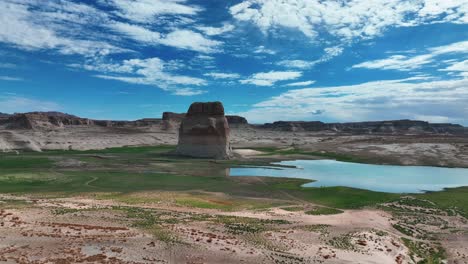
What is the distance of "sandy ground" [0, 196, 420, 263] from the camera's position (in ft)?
61.5

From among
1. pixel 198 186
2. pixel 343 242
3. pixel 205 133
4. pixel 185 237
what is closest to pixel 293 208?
pixel 343 242

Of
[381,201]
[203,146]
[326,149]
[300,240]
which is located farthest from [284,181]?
[326,149]

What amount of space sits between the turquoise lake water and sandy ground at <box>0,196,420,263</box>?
22075 millimetres

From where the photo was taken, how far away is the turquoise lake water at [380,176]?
4891 cm

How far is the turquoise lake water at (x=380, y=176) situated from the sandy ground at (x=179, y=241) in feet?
72.4

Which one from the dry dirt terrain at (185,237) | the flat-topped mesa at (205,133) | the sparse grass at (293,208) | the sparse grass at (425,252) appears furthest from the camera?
the flat-topped mesa at (205,133)

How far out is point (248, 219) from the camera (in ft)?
92.2

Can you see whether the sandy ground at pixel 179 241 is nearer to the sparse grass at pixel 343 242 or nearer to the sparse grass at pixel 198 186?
the sparse grass at pixel 343 242

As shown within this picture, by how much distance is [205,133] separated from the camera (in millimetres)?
81812

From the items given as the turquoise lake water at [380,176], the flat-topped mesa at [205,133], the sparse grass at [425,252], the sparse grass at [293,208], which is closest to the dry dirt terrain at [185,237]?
the sparse grass at [425,252]

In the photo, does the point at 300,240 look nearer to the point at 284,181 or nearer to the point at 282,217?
the point at 282,217

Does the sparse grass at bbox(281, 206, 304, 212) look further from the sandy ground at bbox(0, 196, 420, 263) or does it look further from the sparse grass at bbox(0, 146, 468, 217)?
the sandy ground at bbox(0, 196, 420, 263)

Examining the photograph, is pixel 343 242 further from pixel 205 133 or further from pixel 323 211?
pixel 205 133

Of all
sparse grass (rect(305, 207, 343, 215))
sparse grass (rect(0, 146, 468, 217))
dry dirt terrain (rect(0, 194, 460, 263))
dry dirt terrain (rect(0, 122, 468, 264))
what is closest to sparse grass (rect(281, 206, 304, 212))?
dry dirt terrain (rect(0, 122, 468, 264))
